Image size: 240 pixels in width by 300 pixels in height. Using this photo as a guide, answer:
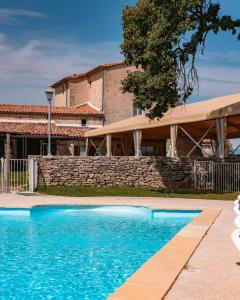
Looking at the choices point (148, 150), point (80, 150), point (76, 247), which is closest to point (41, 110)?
point (80, 150)

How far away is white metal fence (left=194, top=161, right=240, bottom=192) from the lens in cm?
2206

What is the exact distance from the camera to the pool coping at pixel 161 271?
5359 mm

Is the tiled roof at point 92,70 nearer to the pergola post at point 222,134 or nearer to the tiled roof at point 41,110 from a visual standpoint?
the tiled roof at point 41,110

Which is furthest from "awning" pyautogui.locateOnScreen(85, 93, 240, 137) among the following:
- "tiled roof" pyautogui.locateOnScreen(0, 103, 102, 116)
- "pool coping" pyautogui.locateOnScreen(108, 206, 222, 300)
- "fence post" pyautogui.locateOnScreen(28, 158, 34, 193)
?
"pool coping" pyautogui.locateOnScreen(108, 206, 222, 300)

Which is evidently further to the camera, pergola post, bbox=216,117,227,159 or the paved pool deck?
pergola post, bbox=216,117,227,159

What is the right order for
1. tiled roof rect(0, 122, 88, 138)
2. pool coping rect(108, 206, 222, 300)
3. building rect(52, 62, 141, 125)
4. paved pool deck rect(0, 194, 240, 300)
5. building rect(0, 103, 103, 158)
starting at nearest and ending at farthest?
pool coping rect(108, 206, 222, 300) → paved pool deck rect(0, 194, 240, 300) → tiled roof rect(0, 122, 88, 138) → building rect(0, 103, 103, 158) → building rect(52, 62, 141, 125)

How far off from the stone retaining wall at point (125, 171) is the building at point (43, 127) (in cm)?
1480

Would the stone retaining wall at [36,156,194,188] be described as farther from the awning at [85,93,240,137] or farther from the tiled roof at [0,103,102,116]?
the tiled roof at [0,103,102,116]

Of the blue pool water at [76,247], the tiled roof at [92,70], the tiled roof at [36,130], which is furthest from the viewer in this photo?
the tiled roof at [92,70]

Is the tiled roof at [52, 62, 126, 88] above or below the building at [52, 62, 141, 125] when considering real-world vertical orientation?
above

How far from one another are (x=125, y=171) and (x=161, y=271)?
55.2ft

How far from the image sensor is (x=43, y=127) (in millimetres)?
40875

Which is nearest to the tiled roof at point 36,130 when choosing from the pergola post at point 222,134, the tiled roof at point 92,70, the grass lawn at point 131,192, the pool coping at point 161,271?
the tiled roof at point 92,70

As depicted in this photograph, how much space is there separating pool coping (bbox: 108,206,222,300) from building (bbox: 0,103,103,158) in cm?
2913
